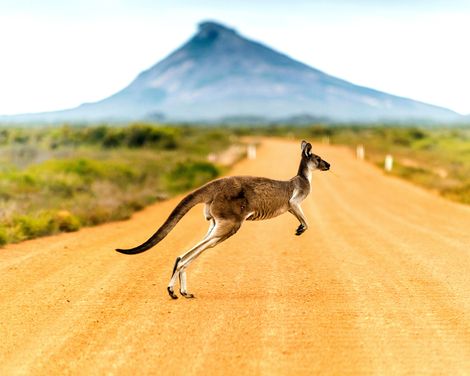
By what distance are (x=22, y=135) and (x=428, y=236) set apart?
4080cm

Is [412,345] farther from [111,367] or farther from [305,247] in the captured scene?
[305,247]

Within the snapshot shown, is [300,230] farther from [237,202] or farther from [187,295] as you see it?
[187,295]

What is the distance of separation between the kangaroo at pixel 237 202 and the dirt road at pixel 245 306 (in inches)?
34.3

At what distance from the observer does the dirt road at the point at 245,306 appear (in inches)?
257

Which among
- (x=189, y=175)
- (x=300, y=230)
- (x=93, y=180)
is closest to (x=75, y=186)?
(x=93, y=180)

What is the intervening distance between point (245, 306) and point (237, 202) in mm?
1319

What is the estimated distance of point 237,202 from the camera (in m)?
7.81

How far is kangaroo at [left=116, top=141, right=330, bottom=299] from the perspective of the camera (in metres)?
7.71

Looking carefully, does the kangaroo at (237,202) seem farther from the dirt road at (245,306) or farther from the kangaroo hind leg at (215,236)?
the dirt road at (245,306)

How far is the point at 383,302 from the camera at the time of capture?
8.65 meters

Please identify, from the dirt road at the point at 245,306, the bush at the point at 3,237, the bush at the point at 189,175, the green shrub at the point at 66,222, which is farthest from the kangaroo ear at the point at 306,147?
the bush at the point at 189,175

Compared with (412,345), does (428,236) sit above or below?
below

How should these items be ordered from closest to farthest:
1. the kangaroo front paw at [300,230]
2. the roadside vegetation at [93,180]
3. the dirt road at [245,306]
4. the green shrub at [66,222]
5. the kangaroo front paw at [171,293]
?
the dirt road at [245,306] → the kangaroo front paw at [300,230] → the kangaroo front paw at [171,293] → the green shrub at [66,222] → the roadside vegetation at [93,180]

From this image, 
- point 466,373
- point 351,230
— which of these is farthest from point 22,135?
point 466,373
